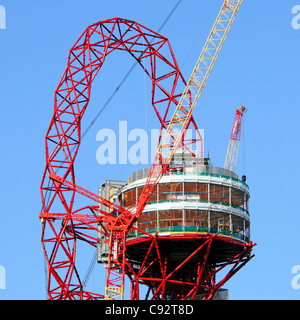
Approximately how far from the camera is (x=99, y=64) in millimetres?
164875

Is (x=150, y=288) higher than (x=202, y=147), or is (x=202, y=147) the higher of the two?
(x=202, y=147)

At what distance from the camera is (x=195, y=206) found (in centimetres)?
15462

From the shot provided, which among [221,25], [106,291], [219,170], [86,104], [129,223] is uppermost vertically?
[221,25]

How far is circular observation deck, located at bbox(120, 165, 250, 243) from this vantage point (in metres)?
155

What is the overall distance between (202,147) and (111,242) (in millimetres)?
28642

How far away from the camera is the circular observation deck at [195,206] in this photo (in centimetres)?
15462
